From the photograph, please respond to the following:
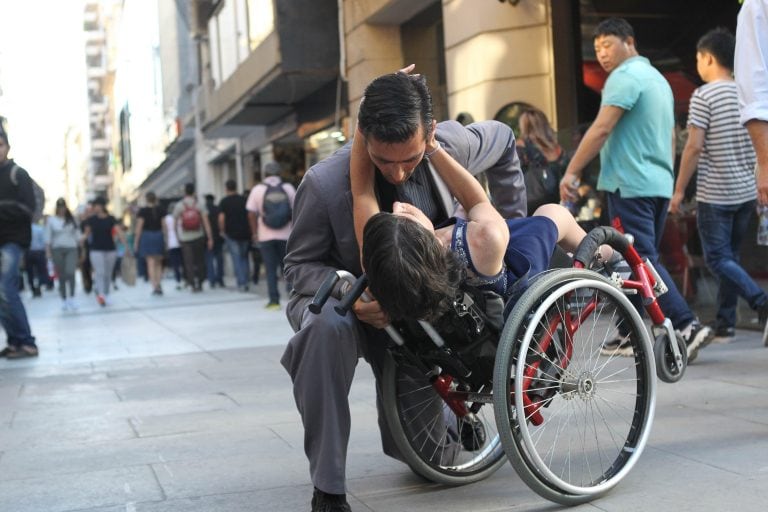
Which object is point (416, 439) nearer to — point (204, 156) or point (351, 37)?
point (351, 37)

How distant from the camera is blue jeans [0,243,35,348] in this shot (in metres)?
8.72

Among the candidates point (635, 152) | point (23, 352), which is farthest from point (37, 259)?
point (635, 152)

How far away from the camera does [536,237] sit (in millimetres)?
3506

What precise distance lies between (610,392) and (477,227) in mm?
777

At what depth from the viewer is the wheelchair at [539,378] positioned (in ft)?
10.5

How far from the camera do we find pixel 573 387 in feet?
11.4

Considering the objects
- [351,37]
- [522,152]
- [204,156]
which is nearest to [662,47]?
[522,152]

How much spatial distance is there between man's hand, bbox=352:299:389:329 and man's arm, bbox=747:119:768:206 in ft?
5.83

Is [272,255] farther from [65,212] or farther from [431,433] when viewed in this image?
[431,433]

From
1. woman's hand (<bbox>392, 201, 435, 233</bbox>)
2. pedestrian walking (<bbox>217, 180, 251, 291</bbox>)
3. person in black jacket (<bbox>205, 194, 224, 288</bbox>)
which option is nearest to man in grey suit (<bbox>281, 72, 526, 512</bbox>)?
woman's hand (<bbox>392, 201, 435, 233</bbox>)

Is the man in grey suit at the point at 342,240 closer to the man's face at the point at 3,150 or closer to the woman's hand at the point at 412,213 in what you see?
the woman's hand at the point at 412,213

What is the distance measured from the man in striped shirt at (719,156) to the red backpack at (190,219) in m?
13.3

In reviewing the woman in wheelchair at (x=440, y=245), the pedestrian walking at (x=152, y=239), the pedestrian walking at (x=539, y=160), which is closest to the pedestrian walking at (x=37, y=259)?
the pedestrian walking at (x=152, y=239)

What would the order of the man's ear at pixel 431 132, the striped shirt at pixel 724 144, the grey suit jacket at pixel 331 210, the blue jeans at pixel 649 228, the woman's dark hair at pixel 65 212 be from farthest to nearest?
the woman's dark hair at pixel 65 212, the striped shirt at pixel 724 144, the blue jeans at pixel 649 228, the grey suit jacket at pixel 331 210, the man's ear at pixel 431 132
